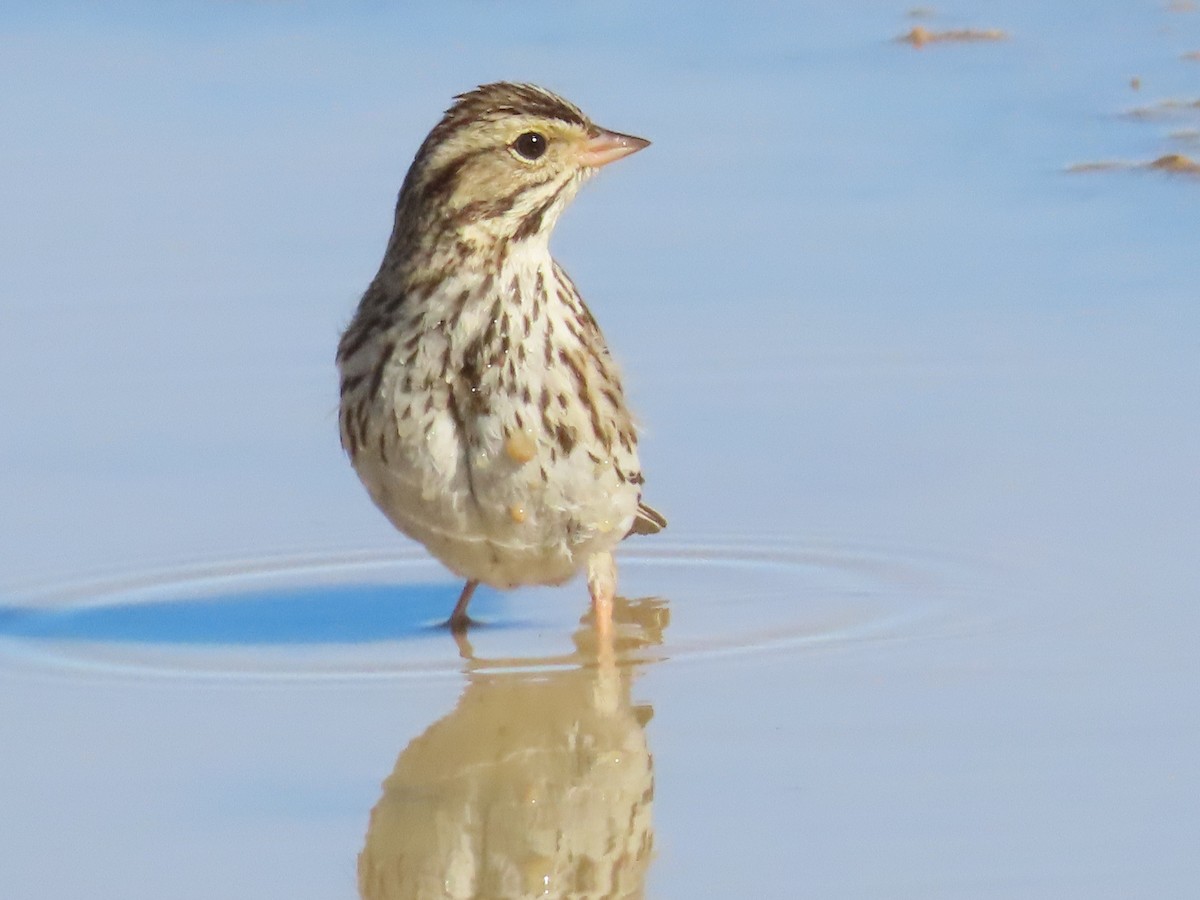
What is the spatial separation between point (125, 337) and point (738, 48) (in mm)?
4141

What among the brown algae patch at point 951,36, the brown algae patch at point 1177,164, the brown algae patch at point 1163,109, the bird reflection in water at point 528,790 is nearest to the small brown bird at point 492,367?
the bird reflection in water at point 528,790

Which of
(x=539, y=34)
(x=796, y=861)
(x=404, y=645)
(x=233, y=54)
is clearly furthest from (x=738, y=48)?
(x=796, y=861)

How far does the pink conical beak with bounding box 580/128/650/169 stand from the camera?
6859 millimetres

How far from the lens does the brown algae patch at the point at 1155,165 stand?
10195 millimetres

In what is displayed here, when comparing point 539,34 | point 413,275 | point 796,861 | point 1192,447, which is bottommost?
point 796,861

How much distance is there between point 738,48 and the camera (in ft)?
40.1

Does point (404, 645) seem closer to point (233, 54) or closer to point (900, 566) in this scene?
point (900, 566)

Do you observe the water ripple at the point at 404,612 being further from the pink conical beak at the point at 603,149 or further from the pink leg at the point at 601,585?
the pink conical beak at the point at 603,149

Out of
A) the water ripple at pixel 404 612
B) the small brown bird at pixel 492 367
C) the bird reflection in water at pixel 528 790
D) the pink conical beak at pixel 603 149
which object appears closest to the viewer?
the bird reflection in water at pixel 528 790

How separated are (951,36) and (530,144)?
225 inches

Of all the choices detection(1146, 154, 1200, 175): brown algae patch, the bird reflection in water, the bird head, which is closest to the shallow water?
the bird reflection in water

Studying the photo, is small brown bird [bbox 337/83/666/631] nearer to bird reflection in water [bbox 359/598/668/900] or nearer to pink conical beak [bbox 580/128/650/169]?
pink conical beak [bbox 580/128/650/169]

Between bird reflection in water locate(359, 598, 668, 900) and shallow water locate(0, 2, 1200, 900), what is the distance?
0.04 ft

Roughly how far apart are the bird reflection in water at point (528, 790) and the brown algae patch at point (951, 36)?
226 inches
